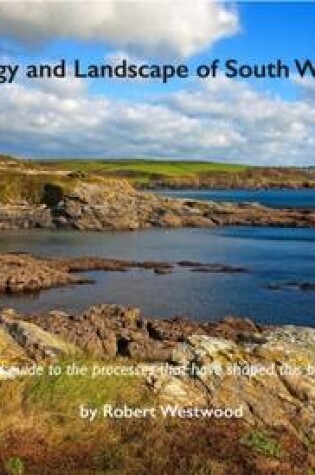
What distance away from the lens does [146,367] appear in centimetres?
1180

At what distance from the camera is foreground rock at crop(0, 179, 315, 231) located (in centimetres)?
10444

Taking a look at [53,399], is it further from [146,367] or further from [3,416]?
[146,367]

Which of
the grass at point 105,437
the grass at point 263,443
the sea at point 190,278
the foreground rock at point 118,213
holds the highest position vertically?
the grass at point 105,437

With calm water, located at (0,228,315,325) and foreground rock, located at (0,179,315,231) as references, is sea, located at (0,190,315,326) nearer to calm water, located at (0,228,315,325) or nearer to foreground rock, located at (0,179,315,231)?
calm water, located at (0,228,315,325)

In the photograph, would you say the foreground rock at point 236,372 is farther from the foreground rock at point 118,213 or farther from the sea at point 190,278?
the foreground rock at point 118,213

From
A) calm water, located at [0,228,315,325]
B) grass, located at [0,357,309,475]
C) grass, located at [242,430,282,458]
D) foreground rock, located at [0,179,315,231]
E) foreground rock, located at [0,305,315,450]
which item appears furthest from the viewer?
foreground rock, located at [0,179,315,231]

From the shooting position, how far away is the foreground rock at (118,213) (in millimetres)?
104438

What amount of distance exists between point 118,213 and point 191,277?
50714 mm

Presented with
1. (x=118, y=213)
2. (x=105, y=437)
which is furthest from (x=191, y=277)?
(x=118, y=213)

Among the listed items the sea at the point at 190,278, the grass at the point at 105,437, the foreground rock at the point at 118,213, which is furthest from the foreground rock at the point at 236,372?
the foreground rock at the point at 118,213

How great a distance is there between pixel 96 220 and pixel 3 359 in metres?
93.5

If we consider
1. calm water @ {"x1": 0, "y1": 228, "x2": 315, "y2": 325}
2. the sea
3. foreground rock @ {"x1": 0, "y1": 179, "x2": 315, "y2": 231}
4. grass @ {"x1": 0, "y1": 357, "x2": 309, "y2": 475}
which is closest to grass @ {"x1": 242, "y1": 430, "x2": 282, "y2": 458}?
grass @ {"x1": 0, "y1": 357, "x2": 309, "y2": 475}

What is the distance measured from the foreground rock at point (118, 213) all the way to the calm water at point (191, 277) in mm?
7907

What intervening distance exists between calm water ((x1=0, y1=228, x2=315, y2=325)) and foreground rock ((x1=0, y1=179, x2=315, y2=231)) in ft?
25.9
